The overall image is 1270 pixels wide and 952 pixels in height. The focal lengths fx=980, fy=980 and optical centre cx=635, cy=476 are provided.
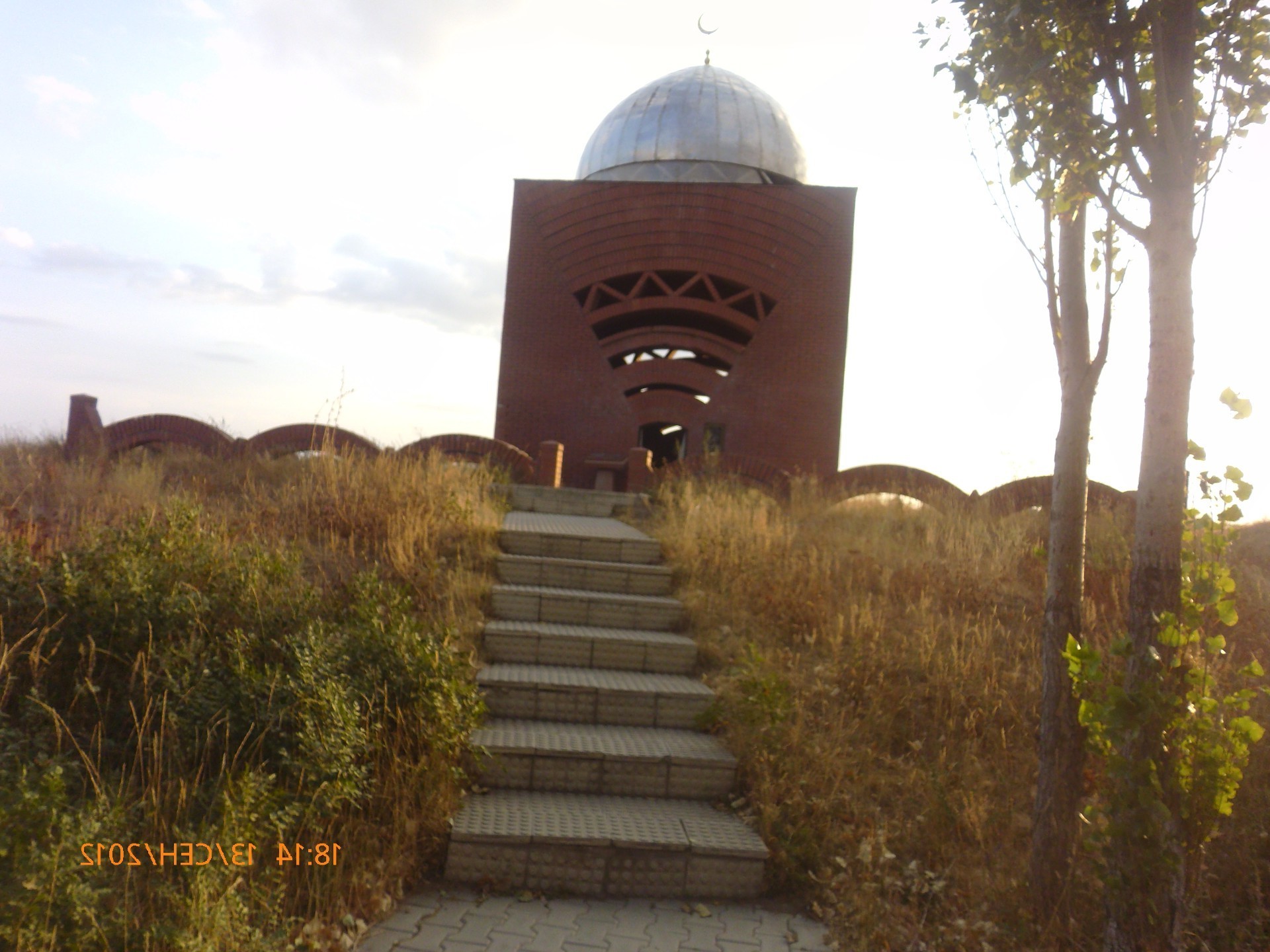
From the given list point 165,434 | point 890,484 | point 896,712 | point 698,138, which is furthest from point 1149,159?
point 698,138

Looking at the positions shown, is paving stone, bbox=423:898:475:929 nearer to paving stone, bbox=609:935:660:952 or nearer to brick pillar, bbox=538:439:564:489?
paving stone, bbox=609:935:660:952

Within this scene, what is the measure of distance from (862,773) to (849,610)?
1.90 m

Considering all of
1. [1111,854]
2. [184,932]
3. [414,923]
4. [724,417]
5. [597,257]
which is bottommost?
[414,923]

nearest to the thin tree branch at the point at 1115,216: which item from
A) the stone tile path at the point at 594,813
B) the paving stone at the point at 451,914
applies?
the stone tile path at the point at 594,813

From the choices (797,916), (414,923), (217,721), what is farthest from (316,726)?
(797,916)

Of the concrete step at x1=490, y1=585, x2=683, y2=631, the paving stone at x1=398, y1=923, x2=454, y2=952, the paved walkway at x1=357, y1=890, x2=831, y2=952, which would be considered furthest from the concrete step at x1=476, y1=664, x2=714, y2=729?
the paving stone at x1=398, y1=923, x2=454, y2=952

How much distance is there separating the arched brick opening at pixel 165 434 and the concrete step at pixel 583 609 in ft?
28.0

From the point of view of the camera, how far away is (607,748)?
5.04 m

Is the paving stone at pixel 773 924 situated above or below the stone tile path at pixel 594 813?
below

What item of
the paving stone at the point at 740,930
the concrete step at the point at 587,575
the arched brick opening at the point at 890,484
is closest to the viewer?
the paving stone at the point at 740,930

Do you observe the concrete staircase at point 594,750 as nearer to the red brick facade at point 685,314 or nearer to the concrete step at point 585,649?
the concrete step at point 585,649

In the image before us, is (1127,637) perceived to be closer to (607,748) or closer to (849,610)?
(607,748)

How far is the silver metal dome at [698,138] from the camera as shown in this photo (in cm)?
1948
